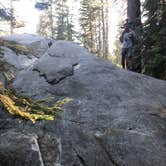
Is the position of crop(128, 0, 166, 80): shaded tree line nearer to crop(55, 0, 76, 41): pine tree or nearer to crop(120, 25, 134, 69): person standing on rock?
crop(120, 25, 134, 69): person standing on rock

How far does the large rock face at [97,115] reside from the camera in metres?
7.60

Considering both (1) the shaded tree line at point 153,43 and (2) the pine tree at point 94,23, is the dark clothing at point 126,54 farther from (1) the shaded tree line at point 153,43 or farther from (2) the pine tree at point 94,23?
(2) the pine tree at point 94,23

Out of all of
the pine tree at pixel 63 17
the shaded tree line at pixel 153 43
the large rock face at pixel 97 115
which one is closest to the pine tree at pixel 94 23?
the pine tree at pixel 63 17

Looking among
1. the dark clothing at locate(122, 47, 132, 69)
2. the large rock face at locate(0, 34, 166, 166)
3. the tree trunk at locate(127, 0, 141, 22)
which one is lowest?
the large rock face at locate(0, 34, 166, 166)

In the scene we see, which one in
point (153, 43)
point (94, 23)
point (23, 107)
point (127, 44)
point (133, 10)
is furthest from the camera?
point (94, 23)

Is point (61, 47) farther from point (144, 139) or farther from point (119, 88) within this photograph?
point (144, 139)

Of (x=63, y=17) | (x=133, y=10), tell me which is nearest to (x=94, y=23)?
(x=63, y=17)

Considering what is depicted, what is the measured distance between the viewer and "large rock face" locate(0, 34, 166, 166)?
7.60 metres

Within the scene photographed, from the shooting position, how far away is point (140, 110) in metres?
8.75

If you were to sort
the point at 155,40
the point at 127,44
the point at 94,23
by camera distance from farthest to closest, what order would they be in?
1. the point at 94,23
2. the point at 127,44
3. the point at 155,40

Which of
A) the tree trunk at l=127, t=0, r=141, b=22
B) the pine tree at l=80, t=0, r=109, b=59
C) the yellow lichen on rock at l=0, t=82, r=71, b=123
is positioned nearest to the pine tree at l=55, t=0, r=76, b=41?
the pine tree at l=80, t=0, r=109, b=59

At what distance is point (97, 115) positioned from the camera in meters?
8.59

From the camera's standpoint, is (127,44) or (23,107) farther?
(127,44)

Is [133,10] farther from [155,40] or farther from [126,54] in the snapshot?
[155,40]
